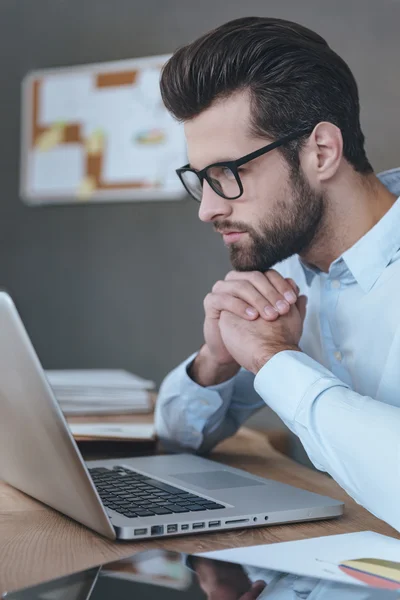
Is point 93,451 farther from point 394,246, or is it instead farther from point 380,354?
point 394,246

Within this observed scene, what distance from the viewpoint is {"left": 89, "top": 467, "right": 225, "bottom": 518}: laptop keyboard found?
908 mm

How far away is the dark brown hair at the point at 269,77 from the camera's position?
4.49ft

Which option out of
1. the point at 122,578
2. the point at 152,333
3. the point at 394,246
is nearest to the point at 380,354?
the point at 394,246

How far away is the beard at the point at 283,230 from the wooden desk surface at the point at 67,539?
1.47 feet

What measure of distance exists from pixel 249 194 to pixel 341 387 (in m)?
0.47

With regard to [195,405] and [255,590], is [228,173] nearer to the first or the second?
[195,405]

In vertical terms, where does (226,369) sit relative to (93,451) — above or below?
above

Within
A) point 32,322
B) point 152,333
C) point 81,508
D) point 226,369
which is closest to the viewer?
point 81,508

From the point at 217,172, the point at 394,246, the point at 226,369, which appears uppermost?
the point at 217,172

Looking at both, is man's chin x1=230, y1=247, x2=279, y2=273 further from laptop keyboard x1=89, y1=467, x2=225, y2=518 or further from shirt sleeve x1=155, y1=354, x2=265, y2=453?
laptop keyboard x1=89, y1=467, x2=225, y2=518

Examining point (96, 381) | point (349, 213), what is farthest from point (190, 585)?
point (96, 381)

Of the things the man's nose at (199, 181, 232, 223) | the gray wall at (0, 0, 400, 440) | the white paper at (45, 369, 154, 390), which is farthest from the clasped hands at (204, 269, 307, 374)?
the gray wall at (0, 0, 400, 440)

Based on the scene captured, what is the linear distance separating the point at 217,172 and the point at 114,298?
6.20ft

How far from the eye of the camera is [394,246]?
53.9 inches
